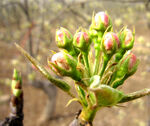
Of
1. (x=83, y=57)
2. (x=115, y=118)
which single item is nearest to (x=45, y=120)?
(x=115, y=118)

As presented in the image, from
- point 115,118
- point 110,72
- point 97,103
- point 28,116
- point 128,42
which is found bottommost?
point 115,118

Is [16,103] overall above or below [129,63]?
below

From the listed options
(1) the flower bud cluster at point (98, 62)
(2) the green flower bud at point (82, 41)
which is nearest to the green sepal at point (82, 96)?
(1) the flower bud cluster at point (98, 62)

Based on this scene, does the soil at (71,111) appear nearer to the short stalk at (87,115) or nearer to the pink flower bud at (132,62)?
the pink flower bud at (132,62)

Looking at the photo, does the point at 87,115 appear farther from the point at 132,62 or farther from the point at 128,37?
the point at 128,37

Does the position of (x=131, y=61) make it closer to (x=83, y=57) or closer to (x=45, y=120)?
(x=83, y=57)

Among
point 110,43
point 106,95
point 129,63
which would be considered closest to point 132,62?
point 129,63
